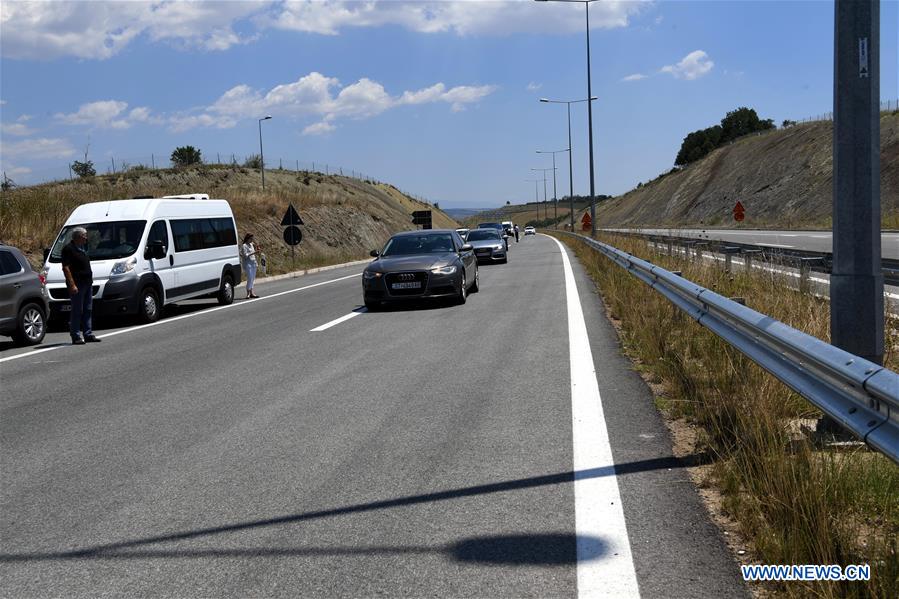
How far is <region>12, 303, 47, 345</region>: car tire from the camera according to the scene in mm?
Answer: 12656

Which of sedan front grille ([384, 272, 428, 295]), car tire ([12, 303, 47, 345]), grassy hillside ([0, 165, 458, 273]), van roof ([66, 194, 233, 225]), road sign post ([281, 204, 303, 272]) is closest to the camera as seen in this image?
car tire ([12, 303, 47, 345])

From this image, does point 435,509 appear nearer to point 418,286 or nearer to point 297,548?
point 297,548

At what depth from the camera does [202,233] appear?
59.4 feet

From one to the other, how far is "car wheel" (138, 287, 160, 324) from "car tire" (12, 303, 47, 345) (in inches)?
81.8

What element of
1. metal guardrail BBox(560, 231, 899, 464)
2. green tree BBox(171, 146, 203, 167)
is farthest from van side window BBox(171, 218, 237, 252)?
green tree BBox(171, 146, 203, 167)

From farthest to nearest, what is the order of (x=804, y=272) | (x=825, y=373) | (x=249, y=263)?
(x=249, y=263) → (x=804, y=272) → (x=825, y=373)

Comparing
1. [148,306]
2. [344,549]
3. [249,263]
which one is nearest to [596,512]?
[344,549]

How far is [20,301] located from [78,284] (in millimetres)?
861

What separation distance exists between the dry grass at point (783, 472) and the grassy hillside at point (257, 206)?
2092 centimetres

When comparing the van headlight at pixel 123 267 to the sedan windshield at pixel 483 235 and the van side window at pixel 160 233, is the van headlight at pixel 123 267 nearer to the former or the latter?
the van side window at pixel 160 233

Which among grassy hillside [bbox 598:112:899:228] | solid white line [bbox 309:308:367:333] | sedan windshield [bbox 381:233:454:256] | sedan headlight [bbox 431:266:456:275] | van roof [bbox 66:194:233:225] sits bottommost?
solid white line [bbox 309:308:367:333]

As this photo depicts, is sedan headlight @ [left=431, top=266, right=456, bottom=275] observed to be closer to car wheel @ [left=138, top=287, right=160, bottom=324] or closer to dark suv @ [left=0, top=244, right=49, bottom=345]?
car wheel @ [left=138, top=287, right=160, bottom=324]

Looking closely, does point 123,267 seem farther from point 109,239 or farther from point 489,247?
point 489,247

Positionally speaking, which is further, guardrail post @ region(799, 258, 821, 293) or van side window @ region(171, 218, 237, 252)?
van side window @ region(171, 218, 237, 252)
